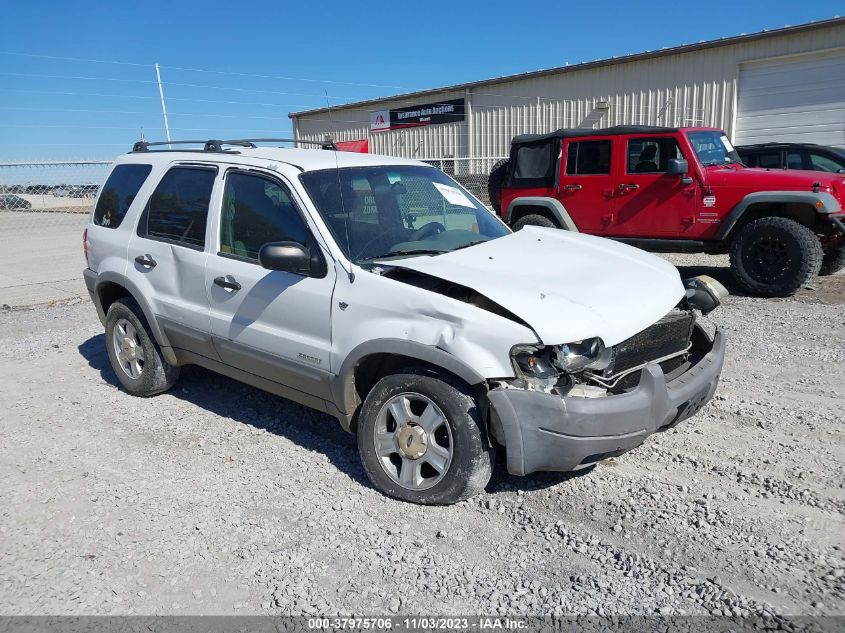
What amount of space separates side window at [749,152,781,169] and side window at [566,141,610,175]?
3.77 m

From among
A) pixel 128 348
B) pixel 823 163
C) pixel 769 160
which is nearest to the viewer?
pixel 128 348

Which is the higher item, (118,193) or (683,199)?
(118,193)

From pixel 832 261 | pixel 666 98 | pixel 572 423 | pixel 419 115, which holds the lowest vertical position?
pixel 832 261

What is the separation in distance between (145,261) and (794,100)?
18.4m

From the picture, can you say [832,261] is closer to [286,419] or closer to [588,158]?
[588,158]

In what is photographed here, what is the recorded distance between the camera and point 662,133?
8.98 m

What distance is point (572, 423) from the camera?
3.09 meters

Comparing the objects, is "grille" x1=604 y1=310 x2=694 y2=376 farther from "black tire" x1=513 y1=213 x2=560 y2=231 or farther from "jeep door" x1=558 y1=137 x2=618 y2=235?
"black tire" x1=513 y1=213 x2=560 y2=231

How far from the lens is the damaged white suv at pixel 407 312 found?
3.19 m

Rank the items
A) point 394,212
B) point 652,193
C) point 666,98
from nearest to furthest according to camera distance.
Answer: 1. point 394,212
2. point 652,193
3. point 666,98

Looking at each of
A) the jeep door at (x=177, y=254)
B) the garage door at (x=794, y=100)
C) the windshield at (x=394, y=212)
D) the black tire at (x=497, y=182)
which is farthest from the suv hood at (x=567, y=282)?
the garage door at (x=794, y=100)

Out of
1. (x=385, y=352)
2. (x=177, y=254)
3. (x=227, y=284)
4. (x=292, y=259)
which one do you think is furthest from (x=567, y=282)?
(x=177, y=254)

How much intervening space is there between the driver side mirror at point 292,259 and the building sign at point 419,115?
74.2 ft

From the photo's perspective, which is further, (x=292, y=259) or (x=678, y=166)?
(x=678, y=166)
